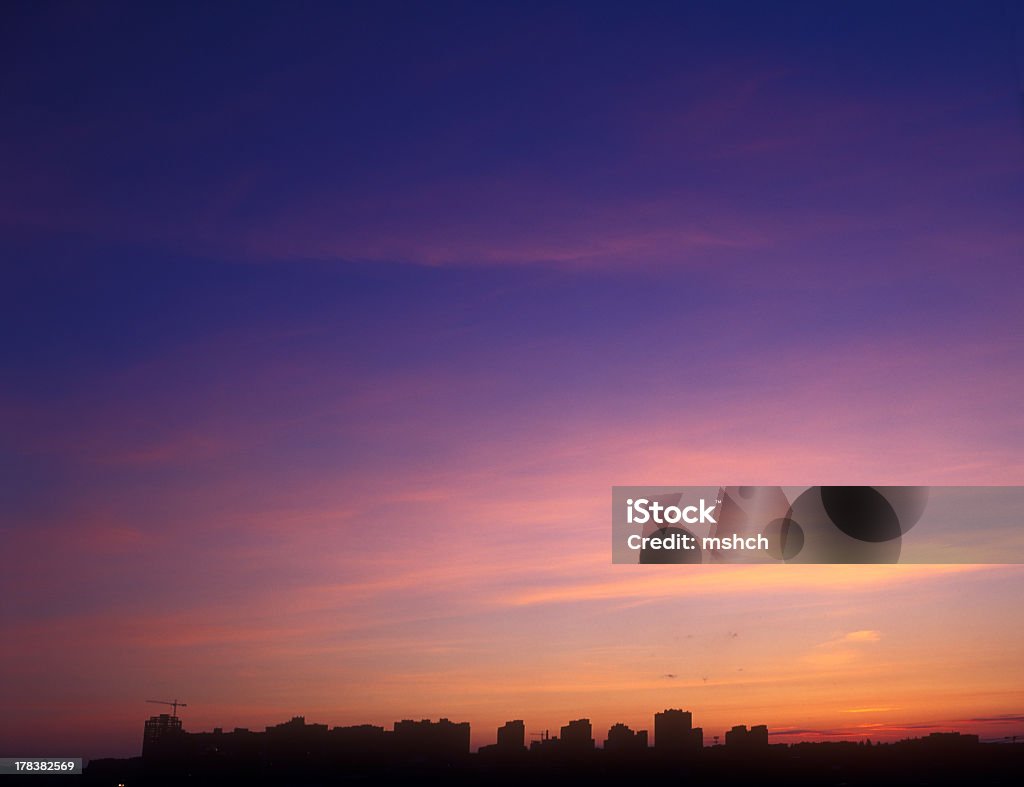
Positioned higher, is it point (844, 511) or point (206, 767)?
point (844, 511)

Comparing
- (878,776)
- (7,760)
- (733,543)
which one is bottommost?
(878,776)

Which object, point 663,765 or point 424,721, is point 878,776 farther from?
point 424,721

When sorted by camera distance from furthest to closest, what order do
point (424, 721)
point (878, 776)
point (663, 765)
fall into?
point (424, 721) → point (878, 776) → point (663, 765)

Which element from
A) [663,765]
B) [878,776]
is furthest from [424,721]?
[878,776]

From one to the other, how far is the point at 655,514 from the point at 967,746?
468ft

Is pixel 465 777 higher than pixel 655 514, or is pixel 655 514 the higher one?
pixel 655 514

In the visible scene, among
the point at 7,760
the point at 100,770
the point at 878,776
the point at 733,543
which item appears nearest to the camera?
the point at 733,543

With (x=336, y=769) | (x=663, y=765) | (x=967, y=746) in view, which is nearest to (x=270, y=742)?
(x=336, y=769)

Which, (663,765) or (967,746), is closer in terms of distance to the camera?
(663,765)

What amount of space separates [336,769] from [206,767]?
801 inches

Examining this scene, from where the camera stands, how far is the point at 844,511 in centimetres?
4206

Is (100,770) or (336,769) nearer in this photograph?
(100,770)

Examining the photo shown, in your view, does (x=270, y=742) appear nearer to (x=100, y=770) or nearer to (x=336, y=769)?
(x=336, y=769)

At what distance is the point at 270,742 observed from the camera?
136 m
